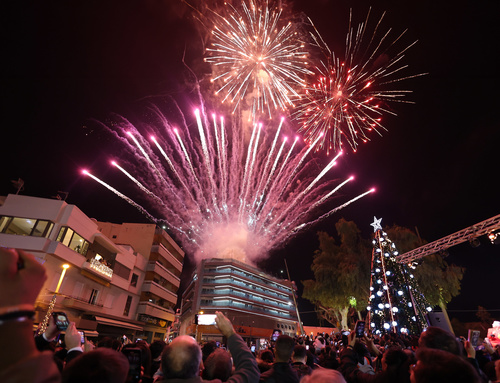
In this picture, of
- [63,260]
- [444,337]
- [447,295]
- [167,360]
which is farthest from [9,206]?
[447,295]

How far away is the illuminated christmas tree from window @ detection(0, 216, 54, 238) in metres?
24.8

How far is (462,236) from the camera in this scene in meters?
16.2

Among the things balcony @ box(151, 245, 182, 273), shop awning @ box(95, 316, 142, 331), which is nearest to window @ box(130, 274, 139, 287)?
shop awning @ box(95, 316, 142, 331)

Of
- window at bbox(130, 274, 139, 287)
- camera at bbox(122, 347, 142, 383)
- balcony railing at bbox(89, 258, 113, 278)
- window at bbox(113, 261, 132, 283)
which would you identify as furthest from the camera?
window at bbox(130, 274, 139, 287)

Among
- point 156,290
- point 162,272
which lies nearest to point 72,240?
point 156,290

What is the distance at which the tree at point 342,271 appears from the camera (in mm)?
25391

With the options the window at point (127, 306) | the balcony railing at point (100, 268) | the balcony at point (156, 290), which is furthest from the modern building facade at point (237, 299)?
the balcony railing at point (100, 268)

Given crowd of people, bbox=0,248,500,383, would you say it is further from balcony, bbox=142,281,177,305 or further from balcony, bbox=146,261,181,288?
balcony, bbox=146,261,181,288

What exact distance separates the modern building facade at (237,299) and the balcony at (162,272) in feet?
57.3

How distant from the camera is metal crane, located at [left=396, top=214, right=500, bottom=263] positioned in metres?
14.4

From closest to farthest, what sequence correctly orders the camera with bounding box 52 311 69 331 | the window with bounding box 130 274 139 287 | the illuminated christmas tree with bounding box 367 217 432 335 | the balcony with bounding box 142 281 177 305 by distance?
the camera with bounding box 52 311 69 331 < the illuminated christmas tree with bounding box 367 217 432 335 < the window with bounding box 130 274 139 287 < the balcony with bounding box 142 281 177 305

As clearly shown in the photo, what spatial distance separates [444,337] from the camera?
3.21 meters

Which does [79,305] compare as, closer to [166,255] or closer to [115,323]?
[115,323]

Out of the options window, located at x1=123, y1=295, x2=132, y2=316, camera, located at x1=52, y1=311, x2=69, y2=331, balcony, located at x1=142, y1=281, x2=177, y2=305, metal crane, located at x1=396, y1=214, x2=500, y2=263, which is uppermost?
balcony, located at x1=142, y1=281, x2=177, y2=305
